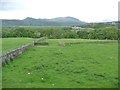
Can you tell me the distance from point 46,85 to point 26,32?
2580 inches

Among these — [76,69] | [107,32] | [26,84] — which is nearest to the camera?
[26,84]

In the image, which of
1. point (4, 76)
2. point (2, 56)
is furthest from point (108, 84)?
point (2, 56)

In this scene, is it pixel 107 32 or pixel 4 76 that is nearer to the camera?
pixel 4 76

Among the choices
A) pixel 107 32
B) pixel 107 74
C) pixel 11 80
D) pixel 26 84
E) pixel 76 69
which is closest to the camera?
pixel 26 84

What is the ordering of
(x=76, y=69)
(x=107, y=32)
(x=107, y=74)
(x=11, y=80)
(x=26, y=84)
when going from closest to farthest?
(x=26, y=84) < (x=11, y=80) < (x=107, y=74) < (x=76, y=69) < (x=107, y=32)

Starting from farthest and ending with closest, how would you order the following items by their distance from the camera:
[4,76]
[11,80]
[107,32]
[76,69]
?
[107,32], [76,69], [4,76], [11,80]

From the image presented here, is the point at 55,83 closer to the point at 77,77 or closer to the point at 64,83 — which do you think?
the point at 64,83

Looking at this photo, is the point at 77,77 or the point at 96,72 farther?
the point at 96,72

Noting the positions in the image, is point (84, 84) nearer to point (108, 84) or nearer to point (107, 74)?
point (108, 84)

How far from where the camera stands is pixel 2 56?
17734mm

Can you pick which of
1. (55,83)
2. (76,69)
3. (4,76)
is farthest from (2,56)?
(55,83)

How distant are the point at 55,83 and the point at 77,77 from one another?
6.48ft

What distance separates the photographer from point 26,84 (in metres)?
12.6

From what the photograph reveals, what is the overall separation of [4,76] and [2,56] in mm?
3484
